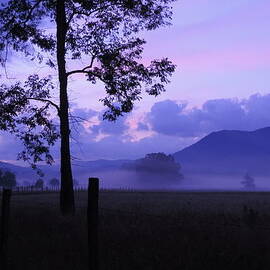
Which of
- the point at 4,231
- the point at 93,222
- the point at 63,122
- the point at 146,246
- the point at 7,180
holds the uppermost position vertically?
the point at 63,122

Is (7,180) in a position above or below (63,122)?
below

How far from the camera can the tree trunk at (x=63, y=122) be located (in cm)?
2223

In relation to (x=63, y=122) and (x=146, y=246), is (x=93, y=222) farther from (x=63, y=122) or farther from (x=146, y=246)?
(x=63, y=122)

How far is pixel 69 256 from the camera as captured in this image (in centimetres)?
1174

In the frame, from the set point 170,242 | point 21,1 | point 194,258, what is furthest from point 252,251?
point 21,1

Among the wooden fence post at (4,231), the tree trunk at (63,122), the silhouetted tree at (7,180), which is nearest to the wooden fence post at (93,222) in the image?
the wooden fence post at (4,231)

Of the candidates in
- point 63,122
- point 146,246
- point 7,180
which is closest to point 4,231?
point 146,246

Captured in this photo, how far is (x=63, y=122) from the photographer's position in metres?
22.6

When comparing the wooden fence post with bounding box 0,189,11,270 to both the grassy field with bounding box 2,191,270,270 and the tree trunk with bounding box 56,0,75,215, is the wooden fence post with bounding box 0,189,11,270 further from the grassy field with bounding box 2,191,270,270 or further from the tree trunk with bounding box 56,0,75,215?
the tree trunk with bounding box 56,0,75,215

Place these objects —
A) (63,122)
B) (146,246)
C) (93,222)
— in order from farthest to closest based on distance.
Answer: (63,122) < (146,246) < (93,222)

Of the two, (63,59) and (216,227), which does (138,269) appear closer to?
(216,227)

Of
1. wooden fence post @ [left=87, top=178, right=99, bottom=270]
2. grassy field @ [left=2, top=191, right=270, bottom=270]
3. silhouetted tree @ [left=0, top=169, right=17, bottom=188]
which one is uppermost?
silhouetted tree @ [left=0, top=169, right=17, bottom=188]

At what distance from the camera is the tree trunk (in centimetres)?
2223

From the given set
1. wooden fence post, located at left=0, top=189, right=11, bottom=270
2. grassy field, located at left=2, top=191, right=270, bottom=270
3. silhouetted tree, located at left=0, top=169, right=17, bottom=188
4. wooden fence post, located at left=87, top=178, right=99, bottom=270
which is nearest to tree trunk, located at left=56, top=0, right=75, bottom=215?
grassy field, located at left=2, top=191, right=270, bottom=270
